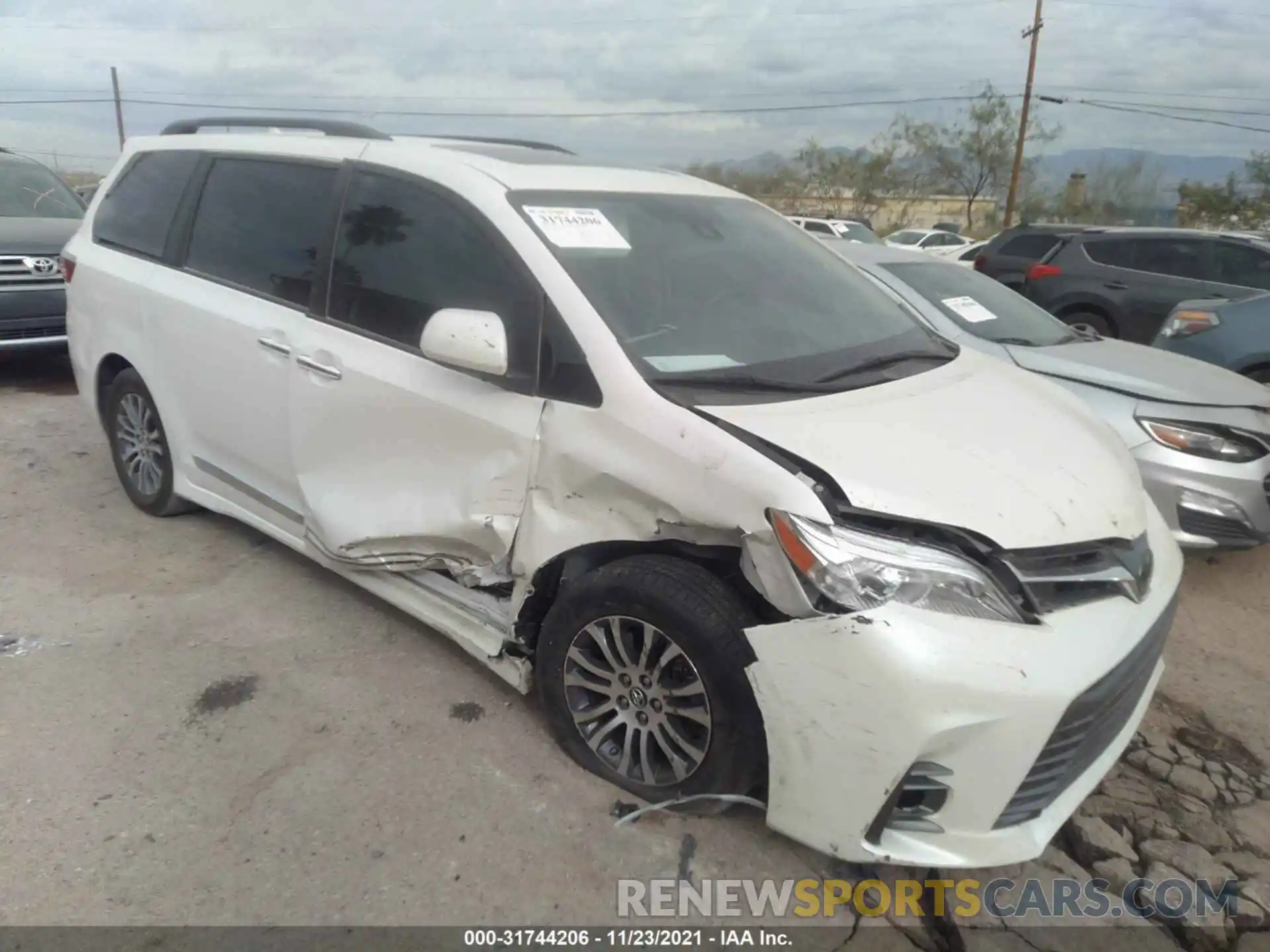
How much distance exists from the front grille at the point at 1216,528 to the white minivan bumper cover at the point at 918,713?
2.11 meters

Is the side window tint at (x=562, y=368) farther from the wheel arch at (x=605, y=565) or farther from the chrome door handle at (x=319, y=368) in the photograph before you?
the chrome door handle at (x=319, y=368)

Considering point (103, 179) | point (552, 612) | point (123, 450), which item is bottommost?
point (123, 450)

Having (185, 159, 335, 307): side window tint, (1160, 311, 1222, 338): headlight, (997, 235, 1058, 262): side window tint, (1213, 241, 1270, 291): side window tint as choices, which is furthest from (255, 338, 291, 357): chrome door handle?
(997, 235, 1058, 262): side window tint

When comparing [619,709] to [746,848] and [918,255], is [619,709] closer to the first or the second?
[746,848]

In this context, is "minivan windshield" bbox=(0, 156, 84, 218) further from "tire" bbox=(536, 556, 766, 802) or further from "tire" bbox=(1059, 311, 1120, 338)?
"tire" bbox=(1059, 311, 1120, 338)

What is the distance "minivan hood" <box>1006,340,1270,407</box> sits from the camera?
429 cm

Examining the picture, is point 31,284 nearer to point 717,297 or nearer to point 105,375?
point 105,375

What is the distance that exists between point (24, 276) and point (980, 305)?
272 inches

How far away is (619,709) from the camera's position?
2693 millimetres

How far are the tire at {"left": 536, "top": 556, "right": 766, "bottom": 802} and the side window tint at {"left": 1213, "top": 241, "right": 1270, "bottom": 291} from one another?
8.72 metres

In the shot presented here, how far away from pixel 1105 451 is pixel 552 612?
1.80 meters

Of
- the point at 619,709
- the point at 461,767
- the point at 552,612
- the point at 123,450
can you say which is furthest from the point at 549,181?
the point at 123,450

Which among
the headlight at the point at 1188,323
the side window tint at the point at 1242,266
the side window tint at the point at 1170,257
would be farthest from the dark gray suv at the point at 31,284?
the side window tint at the point at 1242,266

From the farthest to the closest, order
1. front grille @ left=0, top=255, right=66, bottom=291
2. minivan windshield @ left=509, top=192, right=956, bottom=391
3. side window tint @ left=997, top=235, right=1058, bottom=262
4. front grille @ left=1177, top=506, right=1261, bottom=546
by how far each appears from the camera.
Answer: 1. side window tint @ left=997, top=235, right=1058, bottom=262
2. front grille @ left=0, top=255, right=66, bottom=291
3. front grille @ left=1177, top=506, right=1261, bottom=546
4. minivan windshield @ left=509, top=192, right=956, bottom=391
